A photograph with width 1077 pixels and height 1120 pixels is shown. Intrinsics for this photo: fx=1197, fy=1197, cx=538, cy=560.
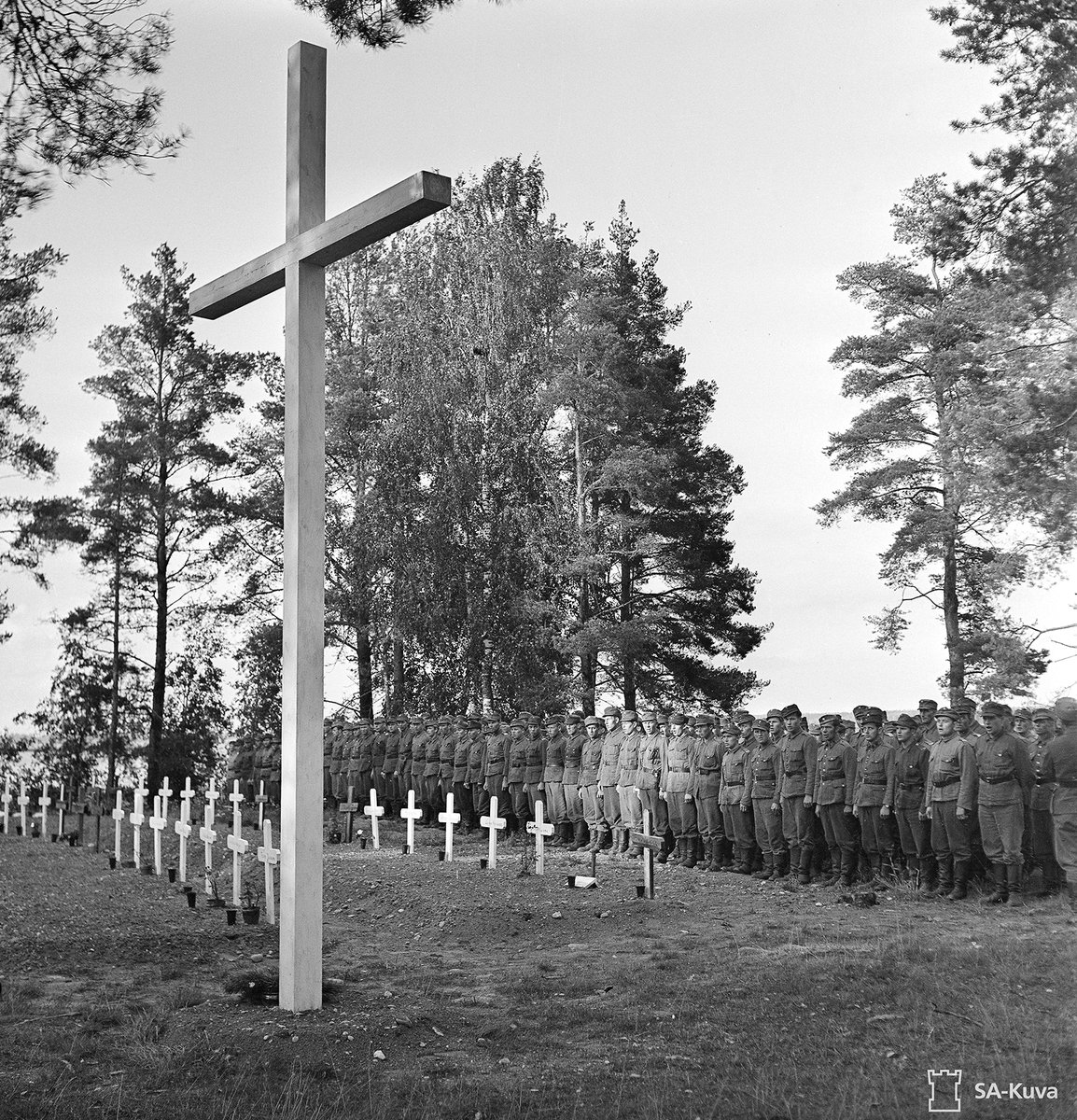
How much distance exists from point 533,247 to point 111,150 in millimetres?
20736

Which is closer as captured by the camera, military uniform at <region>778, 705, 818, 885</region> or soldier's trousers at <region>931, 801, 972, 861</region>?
soldier's trousers at <region>931, 801, 972, 861</region>

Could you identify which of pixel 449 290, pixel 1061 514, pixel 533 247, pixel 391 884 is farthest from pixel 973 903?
pixel 449 290

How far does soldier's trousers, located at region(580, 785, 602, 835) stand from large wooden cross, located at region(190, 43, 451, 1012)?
10.1 m

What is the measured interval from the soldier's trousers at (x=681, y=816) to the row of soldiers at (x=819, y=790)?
17 millimetres

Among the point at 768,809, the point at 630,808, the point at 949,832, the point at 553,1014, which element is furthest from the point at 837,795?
the point at 553,1014

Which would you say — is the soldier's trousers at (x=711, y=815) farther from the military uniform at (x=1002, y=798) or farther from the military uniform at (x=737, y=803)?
the military uniform at (x=1002, y=798)

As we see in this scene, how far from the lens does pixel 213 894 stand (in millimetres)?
11258

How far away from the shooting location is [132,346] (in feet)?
94.1

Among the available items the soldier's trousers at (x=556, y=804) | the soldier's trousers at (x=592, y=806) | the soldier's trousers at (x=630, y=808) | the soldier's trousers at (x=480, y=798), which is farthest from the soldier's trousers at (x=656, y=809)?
the soldier's trousers at (x=480, y=798)

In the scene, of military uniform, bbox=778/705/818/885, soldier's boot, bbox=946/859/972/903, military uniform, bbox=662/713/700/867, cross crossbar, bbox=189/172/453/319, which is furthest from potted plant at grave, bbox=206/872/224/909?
soldier's boot, bbox=946/859/972/903

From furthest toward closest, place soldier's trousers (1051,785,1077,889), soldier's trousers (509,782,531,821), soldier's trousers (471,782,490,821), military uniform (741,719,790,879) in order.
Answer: soldier's trousers (471,782,490,821) → soldier's trousers (509,782,531,821) → military uniform (741,719,790,879) → soldier's trousers (1051,785,1077,889)

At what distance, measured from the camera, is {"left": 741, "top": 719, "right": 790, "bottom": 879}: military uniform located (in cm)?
1319

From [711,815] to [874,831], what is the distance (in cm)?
239

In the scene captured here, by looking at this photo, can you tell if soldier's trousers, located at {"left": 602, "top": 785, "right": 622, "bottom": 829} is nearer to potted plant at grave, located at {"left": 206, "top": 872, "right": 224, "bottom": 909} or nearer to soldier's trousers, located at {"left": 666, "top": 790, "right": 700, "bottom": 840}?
soldier's trousers, located at {"left": 666, "top": 790, "right": 700, "bottom": 840}
